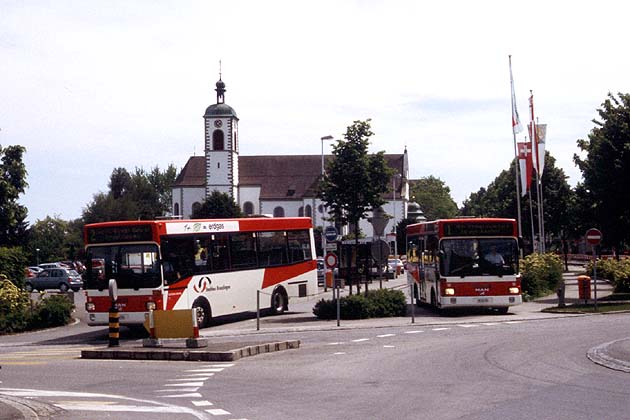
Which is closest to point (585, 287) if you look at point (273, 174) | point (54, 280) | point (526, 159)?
point (526, 159)

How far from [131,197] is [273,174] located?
69.2ft

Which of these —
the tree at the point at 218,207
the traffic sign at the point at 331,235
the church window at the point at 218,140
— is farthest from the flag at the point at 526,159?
the church window at the point at 218,140

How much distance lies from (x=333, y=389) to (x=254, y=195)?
12185 centimetres

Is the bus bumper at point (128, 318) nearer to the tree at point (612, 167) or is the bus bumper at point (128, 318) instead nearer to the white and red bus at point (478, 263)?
the white and red bus at point (478, 263)

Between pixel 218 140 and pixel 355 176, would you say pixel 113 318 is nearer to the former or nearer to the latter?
pixel 355 176

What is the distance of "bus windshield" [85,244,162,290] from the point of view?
26.8 m

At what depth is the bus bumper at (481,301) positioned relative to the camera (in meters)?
29.9

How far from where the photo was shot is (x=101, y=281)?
2711 cm

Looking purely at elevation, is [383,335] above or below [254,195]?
below

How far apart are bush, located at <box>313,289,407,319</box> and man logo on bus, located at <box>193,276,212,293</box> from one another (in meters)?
3.95

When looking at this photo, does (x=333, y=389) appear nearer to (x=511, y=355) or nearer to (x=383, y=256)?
(x=511, y=355)

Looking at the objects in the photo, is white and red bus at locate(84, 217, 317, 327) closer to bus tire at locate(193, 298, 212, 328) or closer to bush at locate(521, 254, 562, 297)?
bus tire at locate(193, 298, 212, 328)

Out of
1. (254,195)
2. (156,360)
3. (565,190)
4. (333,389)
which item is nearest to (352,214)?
(156,360)

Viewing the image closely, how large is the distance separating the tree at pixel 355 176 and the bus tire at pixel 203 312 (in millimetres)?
6029
